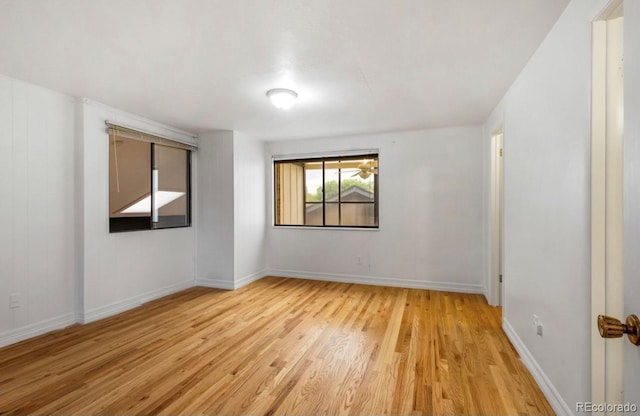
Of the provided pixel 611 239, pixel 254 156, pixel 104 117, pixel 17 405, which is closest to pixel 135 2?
pixel 104 117

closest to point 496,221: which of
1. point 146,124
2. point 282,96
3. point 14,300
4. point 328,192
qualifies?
point 328,192

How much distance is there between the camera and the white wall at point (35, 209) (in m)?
2.67

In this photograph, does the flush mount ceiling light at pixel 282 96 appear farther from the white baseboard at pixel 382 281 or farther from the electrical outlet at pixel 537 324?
the white baseboard at pixel 382 281

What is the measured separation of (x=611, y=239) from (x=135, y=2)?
2.77 metres

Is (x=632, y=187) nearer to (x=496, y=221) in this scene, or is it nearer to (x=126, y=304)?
(x=496, y=221)

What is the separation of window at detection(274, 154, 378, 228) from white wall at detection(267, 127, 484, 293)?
238 mm

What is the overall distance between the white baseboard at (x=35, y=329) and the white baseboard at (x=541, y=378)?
427 cm

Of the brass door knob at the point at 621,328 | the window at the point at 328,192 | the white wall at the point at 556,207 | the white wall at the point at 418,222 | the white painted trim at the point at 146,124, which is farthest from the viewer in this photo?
the window at the point at 328,192

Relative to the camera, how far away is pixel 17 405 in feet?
6.10

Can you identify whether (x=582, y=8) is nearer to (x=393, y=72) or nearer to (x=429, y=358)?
(x=393, y=72)

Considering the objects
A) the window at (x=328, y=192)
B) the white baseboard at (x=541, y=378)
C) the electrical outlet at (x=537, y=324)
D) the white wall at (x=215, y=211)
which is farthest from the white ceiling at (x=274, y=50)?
the white baseboard at (x=541, y=378)

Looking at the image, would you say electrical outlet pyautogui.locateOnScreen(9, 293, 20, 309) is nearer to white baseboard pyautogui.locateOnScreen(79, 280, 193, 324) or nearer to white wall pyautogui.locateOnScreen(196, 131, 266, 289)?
white baseboard pyautogui.locateOnScreen(79, 280, 193, 324)

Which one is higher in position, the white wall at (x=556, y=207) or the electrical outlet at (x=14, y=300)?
the white wall at (x=556, y=207)

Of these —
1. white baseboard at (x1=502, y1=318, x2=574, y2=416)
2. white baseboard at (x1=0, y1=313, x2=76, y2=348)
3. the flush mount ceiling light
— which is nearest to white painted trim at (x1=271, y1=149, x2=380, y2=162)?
the flush mount ceiling light
